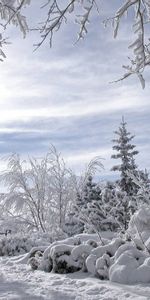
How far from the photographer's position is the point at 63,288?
26.2ft

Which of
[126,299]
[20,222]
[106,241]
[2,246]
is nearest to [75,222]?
[20,222]

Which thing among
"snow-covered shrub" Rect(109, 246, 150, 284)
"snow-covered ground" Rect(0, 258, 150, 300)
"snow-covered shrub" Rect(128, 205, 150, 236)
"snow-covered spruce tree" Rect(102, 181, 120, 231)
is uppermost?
"snow-covered spruce tree" Rect(102, 181, 120, 231)

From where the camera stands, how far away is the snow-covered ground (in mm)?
7039

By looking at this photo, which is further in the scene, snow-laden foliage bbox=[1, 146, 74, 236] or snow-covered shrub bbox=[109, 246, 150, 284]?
snow-laden foliage bbox=[1, 146, 74, 236]

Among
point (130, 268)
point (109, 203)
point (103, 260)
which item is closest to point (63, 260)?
point (103, 260)

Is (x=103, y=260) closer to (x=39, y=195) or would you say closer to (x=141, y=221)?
(x=141, y=221)

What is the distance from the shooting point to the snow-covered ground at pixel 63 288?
7.04m

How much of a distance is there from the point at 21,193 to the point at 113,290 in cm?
2466

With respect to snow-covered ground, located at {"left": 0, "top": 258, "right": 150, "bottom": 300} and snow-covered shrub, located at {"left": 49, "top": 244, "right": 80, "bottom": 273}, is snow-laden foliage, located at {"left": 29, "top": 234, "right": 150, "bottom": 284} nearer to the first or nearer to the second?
snow-covered shrub, located at {"left": 49, "top": 244, "right": 80, "bottom": 273}

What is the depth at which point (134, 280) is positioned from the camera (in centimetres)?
794

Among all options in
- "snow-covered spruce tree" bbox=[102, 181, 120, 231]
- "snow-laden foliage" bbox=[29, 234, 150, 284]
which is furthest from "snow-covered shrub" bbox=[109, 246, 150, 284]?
"snow-covered spruce tree" bbox=[102, 181, 120, 231]

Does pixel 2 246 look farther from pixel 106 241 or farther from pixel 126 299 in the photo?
pixel 126 299

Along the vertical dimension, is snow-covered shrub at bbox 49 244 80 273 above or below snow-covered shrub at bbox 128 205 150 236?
below

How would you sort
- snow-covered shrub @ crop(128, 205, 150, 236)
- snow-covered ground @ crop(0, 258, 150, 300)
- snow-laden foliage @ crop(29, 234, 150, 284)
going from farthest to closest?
snow-covered shrub @ crop(128, 205, 150, 236)
snow-laden foliage @ crop(29, 234, 150, 284)
snow-covered ground @ crop(0, 258, 150, 300)
